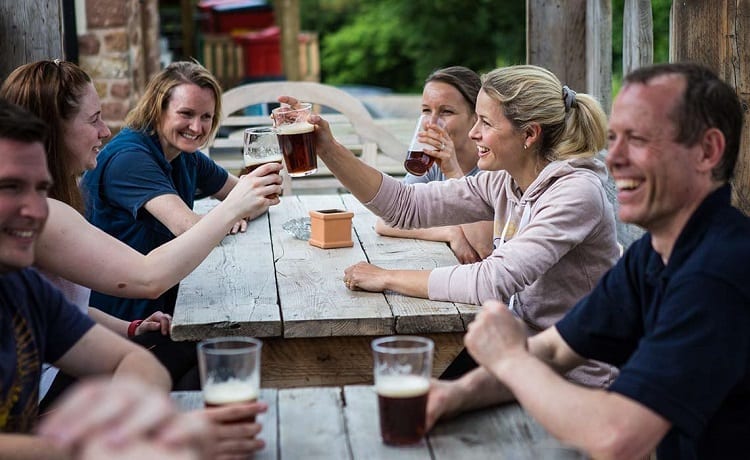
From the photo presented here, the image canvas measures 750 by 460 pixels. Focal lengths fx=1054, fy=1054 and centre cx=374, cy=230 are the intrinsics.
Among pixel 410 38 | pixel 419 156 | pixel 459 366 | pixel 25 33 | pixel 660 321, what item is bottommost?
pixel 459 366

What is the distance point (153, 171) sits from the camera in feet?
11.4

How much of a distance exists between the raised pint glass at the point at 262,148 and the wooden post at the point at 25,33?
5.01ft

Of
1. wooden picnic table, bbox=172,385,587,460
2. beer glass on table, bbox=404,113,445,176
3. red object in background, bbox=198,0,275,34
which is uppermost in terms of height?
red object in background, bbox=198,0,275,34

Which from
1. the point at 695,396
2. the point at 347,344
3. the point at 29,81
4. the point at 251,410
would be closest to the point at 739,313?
the point at 695,396

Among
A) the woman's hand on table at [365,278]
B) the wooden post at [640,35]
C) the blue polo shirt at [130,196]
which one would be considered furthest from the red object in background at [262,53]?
the woman's hand on table at [365,278]

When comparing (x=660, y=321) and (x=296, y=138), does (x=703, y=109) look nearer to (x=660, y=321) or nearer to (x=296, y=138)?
(x=660, y=321)

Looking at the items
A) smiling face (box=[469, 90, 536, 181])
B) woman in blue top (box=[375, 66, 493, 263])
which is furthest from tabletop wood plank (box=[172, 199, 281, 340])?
smiling face (box=[469, 90, 536, 181])

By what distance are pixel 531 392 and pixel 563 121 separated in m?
1.35

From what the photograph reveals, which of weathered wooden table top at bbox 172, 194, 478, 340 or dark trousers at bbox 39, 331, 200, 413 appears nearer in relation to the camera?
weathered wooden table top at bbox 172, 194, 478, 340

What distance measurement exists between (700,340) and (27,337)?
3.80 ft

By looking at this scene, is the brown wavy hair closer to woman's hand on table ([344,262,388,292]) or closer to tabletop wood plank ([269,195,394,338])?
tabletop wood plank ([269,195,394,338])

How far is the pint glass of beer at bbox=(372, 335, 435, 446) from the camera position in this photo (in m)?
1.77

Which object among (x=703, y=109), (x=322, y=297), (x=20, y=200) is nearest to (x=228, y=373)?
(x=20, y=200)

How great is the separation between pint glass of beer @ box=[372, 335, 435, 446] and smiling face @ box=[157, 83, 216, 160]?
81.3 inches
